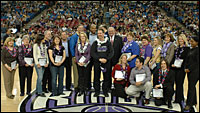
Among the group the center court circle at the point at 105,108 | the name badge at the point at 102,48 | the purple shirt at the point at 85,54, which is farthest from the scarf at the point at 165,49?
the purple shirt at the point at 85,54

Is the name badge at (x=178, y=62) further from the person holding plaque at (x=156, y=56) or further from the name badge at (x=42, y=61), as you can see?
the name badge at (x=42, y=61)

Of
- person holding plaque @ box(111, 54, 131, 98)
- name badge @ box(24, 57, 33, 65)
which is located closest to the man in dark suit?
person holding plaque @ box(111, 54, 131, 98)

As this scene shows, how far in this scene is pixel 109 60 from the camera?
4.71 metres

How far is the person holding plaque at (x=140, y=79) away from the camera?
446cm

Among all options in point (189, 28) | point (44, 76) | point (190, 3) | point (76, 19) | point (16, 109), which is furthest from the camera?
point (190, 3)

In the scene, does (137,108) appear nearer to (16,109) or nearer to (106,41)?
(106,41)

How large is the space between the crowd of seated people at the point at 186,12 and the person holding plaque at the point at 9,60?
37.7 feet

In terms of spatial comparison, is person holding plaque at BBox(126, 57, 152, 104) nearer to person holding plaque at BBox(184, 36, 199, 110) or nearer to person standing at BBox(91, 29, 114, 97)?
person standing at BBox(91, 29, 114, 97)

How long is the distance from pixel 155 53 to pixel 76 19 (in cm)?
1174

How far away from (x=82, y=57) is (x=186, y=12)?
1553 cm

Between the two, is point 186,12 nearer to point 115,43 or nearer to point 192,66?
point 115,43

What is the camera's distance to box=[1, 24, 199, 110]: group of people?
4371 millimetres

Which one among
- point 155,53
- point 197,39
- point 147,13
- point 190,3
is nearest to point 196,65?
point 197,39

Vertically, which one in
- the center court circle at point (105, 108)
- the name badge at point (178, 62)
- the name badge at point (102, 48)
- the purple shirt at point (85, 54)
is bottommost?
the center court circle at point (105, 108)
